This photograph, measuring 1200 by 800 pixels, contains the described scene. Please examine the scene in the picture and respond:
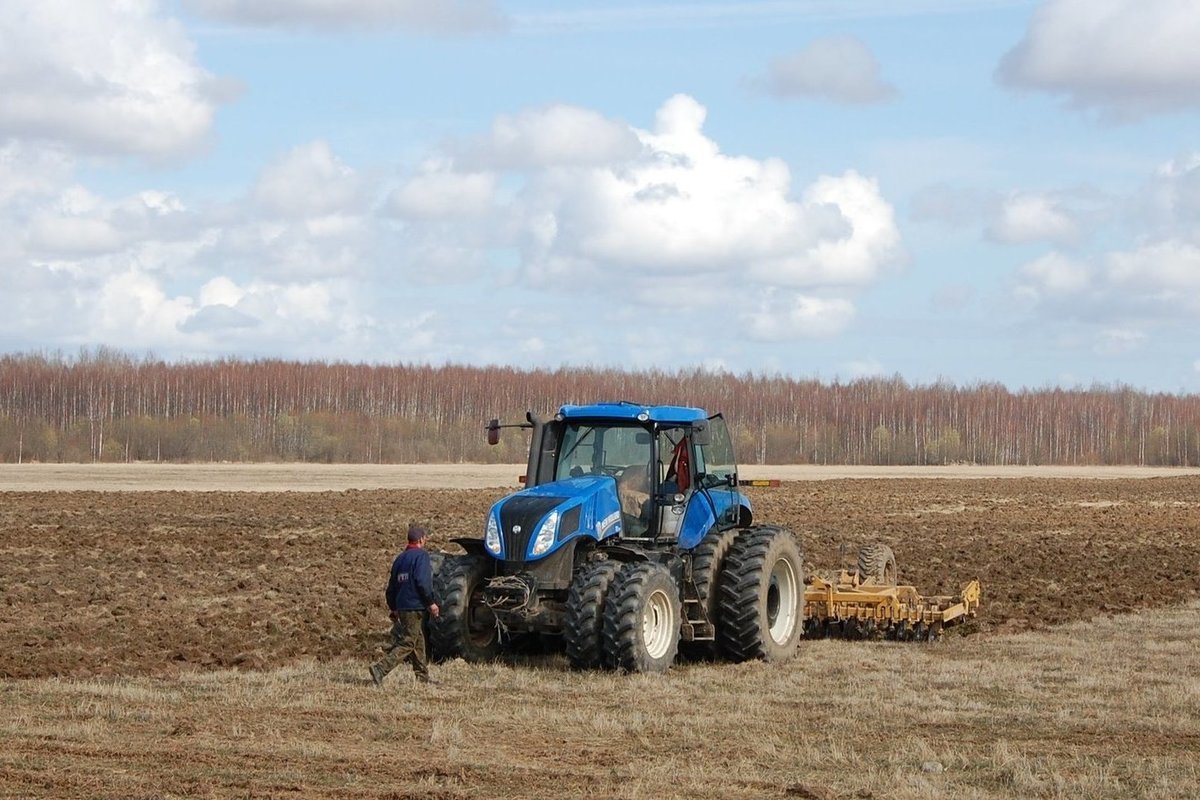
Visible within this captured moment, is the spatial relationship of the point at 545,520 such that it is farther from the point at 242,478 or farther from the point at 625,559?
the point at 242,478

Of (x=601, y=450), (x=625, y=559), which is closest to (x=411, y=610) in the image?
(x=625, y=559)

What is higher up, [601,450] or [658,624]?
[601,450]

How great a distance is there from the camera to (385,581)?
23.0 metres

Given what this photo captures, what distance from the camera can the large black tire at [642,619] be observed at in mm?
13562

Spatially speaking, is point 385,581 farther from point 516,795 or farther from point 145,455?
point 145,455

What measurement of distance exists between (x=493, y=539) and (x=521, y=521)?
1.11 feet

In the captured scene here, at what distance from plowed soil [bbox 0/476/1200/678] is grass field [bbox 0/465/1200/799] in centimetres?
10

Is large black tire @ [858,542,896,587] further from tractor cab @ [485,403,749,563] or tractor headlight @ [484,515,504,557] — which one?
tractor headlight @ [484,515,504,557]

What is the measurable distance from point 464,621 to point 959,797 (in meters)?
6.03

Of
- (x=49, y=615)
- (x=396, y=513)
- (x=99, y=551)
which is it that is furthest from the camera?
(x=396, y=513)

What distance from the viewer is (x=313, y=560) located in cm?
2612

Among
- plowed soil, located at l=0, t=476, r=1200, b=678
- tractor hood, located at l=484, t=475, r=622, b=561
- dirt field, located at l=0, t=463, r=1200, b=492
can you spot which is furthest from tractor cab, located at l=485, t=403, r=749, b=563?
dirt field, located at l=0, t=463, r=1200, b=492

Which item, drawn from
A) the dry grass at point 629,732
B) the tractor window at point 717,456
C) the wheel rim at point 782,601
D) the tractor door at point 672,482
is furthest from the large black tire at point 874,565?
the tractor door at point 672,482

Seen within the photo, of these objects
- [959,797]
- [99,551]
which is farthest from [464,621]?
[99,551]
